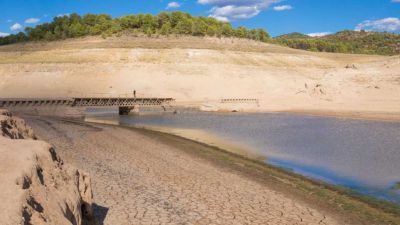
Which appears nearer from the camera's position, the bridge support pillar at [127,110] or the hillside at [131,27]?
the bridge support pillar at [127,110]

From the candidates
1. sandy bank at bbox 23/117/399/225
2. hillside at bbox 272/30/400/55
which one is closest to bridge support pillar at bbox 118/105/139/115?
sandy bank at bbox 23/117/399/225

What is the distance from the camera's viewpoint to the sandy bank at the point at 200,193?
9234mm

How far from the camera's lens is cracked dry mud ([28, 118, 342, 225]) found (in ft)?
29.9

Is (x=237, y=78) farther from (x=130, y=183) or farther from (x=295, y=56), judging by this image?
(x=130, y=183)

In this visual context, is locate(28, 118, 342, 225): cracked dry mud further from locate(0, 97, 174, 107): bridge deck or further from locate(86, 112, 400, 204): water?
locate(0, 97, 174, 107): bridge deck

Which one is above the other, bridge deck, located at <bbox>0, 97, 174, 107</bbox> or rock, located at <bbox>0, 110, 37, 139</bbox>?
rock, located at <bbox>0, 110, 37, 139</bbox>

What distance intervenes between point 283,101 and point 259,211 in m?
41.3

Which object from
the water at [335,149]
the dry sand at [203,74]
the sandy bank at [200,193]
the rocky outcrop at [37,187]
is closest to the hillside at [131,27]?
the dry sand at [203,74]

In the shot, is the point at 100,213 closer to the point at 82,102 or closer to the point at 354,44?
the point at 82,102

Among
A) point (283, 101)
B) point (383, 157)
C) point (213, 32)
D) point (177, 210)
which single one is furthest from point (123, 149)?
point (213, 32)

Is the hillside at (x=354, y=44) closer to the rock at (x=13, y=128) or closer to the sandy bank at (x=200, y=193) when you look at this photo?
the sandy bank at (x=200, y=193)

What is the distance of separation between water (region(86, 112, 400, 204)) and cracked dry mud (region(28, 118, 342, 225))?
3180mm

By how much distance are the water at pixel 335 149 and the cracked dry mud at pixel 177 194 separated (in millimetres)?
3180

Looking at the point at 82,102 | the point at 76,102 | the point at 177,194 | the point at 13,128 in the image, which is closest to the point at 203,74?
the point at 82,102
